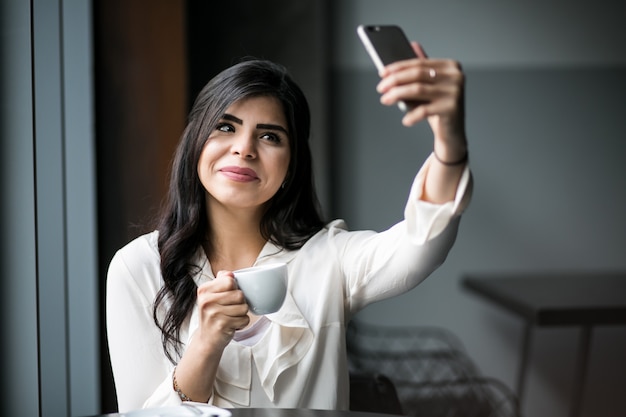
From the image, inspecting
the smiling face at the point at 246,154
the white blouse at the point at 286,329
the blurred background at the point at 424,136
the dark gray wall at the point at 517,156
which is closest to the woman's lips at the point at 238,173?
the smiling face at the point at 246,154

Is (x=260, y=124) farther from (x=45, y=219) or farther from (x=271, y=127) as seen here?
(x=45, y=219)

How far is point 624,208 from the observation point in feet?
7.14

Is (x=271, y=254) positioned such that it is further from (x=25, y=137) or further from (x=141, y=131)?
(x=141, y=131)

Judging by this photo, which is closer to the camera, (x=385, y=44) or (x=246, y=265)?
(x=385, y=44)

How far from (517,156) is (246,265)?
4.44ft

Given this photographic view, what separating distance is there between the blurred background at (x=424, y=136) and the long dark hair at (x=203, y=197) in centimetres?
70

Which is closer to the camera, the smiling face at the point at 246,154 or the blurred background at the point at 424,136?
the smiling face at the point at 246,154

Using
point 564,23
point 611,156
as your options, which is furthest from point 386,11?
point 611,156

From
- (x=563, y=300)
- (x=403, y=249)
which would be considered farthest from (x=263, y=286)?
(x=563, y=300)

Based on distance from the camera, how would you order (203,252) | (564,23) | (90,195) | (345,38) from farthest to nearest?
(345,38)
(564,23)
(90,195)
(203,252)

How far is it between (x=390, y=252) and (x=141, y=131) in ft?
4.03

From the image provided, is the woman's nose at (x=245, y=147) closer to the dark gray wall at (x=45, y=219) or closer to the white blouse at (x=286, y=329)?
the white blouse at (x=286, y=329)

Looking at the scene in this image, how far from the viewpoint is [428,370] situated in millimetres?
2250

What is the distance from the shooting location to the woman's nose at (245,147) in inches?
37.6
